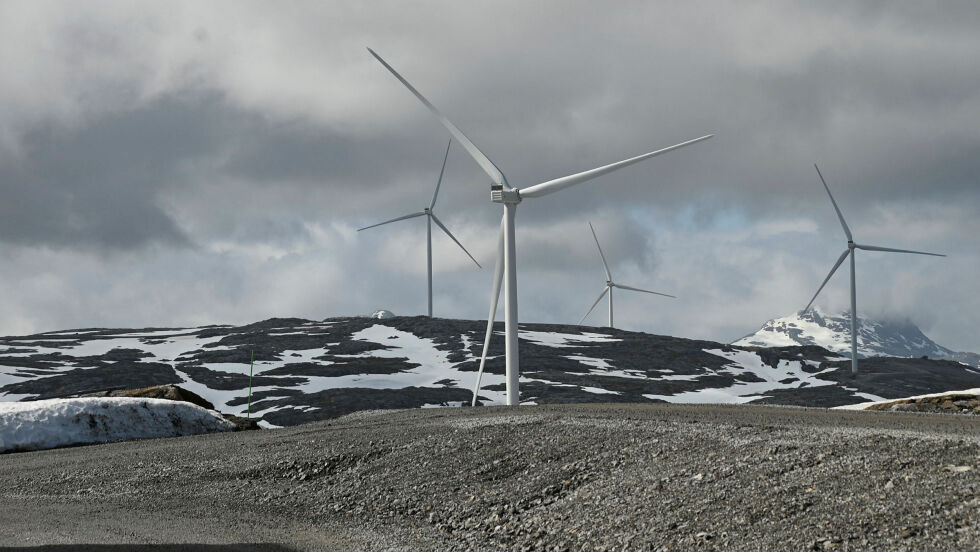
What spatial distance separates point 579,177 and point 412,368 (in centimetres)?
8112

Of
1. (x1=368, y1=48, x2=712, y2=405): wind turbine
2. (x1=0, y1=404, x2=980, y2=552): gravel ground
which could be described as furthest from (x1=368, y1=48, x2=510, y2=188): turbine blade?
(x1=0, y1=404, x2=980, y2=552): gravel ground

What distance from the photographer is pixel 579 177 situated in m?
42.9

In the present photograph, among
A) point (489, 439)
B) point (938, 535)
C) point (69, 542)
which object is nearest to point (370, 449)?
point (489, 439)

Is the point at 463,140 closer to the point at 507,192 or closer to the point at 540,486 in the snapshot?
the point at 507,192

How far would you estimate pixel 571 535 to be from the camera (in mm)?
18047

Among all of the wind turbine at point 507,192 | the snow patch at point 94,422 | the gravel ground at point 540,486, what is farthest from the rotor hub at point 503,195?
the snow patch at point 94,422

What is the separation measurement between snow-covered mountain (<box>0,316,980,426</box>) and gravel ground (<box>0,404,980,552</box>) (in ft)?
192

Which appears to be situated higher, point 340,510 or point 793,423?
point 793,423

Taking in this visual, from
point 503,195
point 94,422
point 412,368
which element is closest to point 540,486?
point 503,195

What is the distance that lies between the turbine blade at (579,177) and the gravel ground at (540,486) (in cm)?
1409

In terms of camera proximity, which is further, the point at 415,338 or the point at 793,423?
the point at 415,338

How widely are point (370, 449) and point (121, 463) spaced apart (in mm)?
8703

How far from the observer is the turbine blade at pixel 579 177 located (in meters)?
42.8

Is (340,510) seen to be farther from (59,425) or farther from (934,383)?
(934,383)
